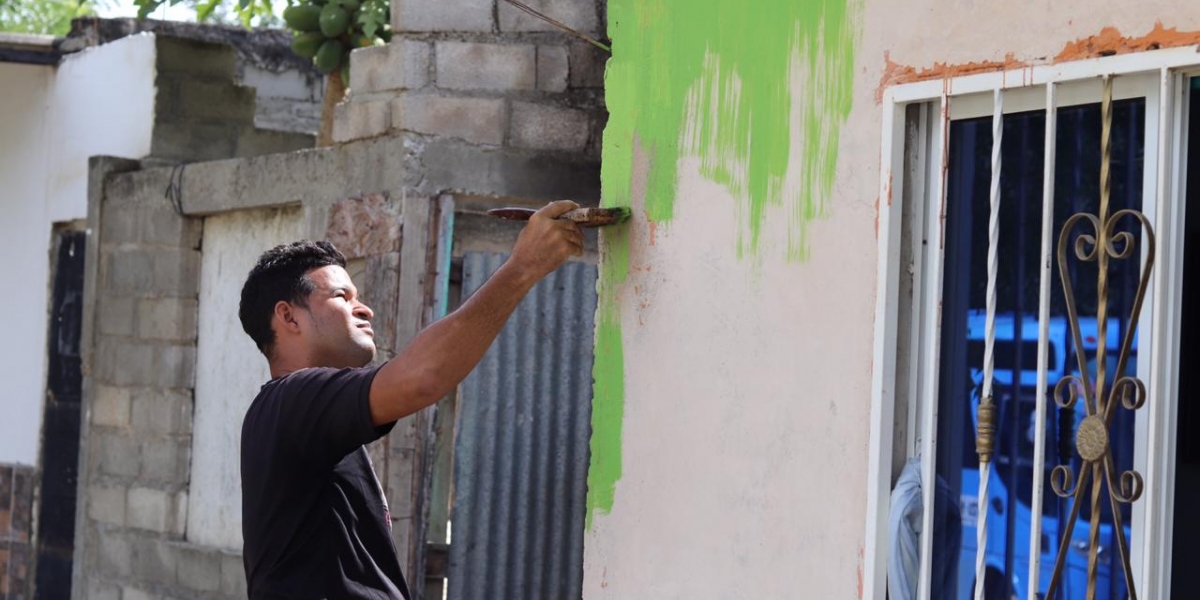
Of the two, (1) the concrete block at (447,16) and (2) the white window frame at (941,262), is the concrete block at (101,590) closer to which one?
(1) the concrete block at (447,16)

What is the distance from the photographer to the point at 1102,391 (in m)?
2.75

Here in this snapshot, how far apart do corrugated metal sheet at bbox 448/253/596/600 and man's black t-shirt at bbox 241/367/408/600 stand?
1939 mm

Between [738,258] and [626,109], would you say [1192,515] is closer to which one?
[738,258]

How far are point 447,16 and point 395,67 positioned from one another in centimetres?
24

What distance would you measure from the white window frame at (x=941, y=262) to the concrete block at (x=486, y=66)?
2687mm

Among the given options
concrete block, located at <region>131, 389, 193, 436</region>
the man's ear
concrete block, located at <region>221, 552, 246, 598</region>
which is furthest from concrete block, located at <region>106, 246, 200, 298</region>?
the man's ear

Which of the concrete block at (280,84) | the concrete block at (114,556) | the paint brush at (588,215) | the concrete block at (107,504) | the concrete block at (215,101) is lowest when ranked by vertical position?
the concrete block at (114,556)

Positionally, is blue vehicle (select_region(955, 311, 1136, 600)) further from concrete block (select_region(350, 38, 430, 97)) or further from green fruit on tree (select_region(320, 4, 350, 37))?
green fruit on tree (select_region(320, 4, 350, 37))

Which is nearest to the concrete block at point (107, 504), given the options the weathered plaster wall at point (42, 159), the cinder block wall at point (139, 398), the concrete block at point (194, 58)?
the cinder block wall at point (139, 398)

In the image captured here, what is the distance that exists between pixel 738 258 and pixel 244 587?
3.56 meters

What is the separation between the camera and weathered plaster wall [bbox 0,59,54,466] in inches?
329

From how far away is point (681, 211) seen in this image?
354cm

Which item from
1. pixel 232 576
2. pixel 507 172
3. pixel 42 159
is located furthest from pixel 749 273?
pixel 42 159

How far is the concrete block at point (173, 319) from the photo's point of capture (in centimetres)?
705
